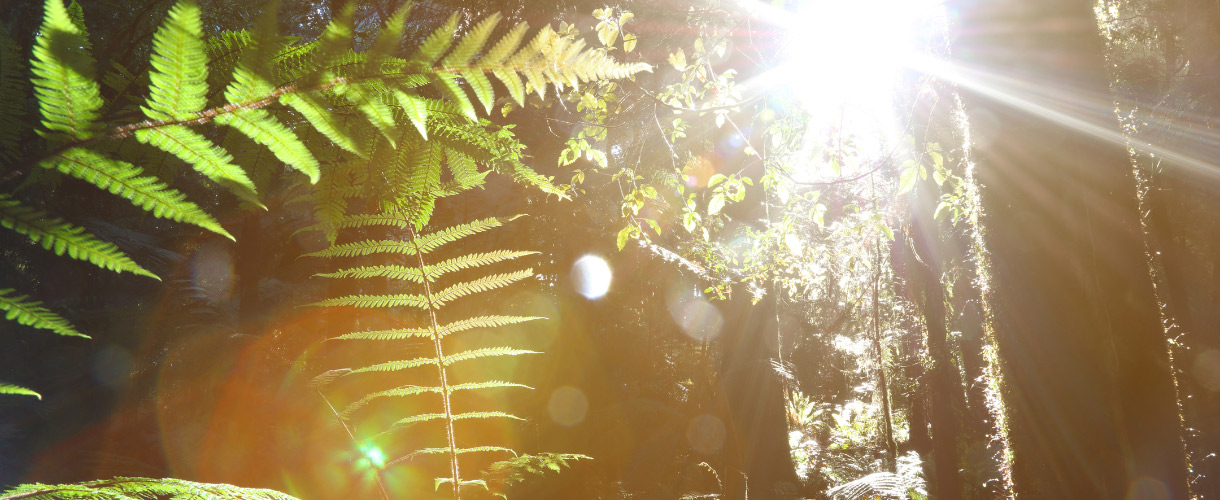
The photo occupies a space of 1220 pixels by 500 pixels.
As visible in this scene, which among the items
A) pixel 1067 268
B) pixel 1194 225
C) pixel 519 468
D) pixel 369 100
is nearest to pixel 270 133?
pixel 369 100

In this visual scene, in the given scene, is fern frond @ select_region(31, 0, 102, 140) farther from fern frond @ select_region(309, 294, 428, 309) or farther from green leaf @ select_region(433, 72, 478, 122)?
fern frond @ select_region(309, 294, 428, 309)

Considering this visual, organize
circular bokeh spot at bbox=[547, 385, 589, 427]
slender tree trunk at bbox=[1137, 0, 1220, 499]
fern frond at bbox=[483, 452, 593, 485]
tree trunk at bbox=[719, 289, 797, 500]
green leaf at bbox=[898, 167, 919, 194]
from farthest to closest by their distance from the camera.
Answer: tree trunk at bbox=[719, 289, 797, 500]
circular bokeh spot at bbox=[547, 385, 589, 427]
green leaf at bbox=[898, 167, 919, 194]
slender tree trunk at bbox=[1137, 0, 1220, 499]
fern frond at bbox=[483, 452, 593, 485]

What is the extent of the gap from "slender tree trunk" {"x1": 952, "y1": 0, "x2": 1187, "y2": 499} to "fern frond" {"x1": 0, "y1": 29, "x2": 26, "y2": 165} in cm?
456

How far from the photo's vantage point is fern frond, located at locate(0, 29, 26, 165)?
2.31ft

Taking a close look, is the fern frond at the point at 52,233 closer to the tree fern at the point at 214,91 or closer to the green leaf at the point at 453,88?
the tree fern at the point at 214,91

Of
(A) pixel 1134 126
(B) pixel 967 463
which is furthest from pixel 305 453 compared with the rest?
(B) pixel 967 463

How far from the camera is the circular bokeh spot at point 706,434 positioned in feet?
28.7

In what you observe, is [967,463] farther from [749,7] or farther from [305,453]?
[305,453]

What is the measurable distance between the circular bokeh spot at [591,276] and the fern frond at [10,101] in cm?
732

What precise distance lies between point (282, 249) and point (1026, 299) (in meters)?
9.97

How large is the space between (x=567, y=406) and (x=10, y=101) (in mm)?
7915

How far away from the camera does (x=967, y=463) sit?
36.1 feet

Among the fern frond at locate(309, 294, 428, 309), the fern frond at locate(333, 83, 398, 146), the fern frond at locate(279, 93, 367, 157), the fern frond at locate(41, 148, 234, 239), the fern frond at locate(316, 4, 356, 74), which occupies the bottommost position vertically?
the fern frond at locate(41, 148, 234, 239)

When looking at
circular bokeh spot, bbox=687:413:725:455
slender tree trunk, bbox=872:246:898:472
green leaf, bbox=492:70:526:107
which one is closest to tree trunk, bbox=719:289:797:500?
circular bokeh spot, bbox=687:413:725:455
